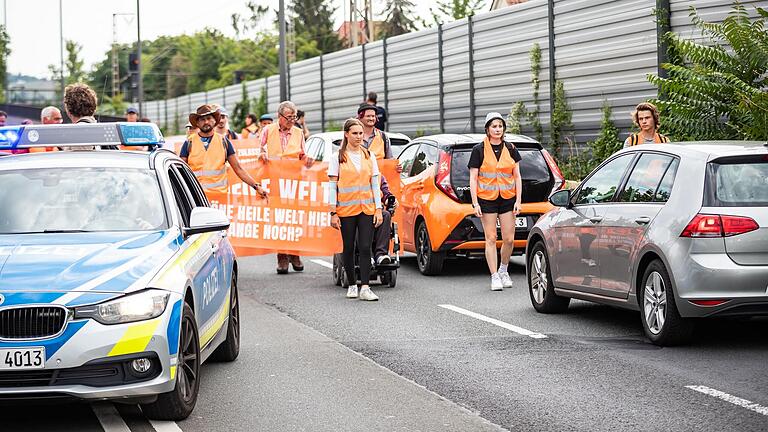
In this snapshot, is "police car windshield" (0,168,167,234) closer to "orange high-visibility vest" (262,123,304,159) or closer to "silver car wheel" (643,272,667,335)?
"silver car wheel" (643,272,667,335)

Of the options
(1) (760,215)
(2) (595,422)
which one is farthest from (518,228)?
(2) (595,422)

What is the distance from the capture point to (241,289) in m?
14.9

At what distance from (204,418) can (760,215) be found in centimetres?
423

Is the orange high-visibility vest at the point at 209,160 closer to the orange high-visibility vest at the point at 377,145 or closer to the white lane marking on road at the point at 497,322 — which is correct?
the orange high-visibility vest at the point at 377,145

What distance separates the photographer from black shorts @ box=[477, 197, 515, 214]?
14.4 meters

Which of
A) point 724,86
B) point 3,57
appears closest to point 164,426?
point 724,86

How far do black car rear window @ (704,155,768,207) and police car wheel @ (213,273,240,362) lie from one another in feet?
11.3

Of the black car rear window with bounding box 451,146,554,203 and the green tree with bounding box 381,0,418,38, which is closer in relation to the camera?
the black car rear window with bounding box 451,146,554,203

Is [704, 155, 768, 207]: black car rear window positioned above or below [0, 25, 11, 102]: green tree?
below

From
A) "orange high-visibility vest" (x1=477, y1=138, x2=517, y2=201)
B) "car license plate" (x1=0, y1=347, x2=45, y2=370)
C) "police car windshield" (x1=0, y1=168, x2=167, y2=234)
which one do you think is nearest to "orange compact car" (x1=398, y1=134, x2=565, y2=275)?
"orange high-visibility vest" (x1=477, y1=138, x2=517, y2=201)

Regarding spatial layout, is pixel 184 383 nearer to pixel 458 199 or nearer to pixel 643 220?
pixel 643 220

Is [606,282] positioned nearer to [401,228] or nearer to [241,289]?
[241,289]

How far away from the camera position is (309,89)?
4100 centimetres

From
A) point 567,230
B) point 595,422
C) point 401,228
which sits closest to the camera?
point 595,422
